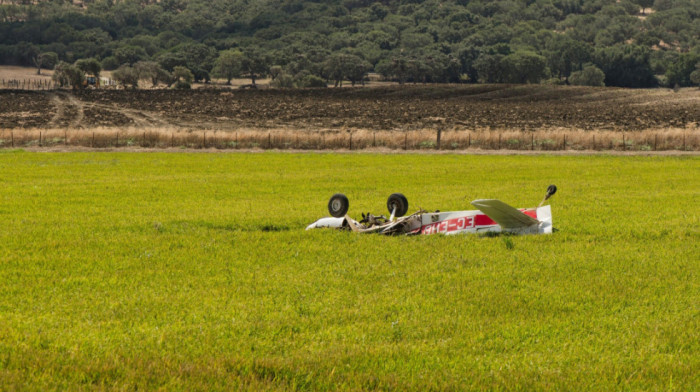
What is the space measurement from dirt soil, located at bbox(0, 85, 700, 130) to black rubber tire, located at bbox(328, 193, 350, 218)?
7614cm

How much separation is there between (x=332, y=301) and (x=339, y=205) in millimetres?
8299

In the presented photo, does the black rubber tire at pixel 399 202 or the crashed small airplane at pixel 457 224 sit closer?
the crashed small airplane at pixel 457 224

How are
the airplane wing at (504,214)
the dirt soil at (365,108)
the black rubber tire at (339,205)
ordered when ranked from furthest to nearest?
the dirt soil at (365,108), the black rubber tire at (339,205), the airplane wing at (504,214)

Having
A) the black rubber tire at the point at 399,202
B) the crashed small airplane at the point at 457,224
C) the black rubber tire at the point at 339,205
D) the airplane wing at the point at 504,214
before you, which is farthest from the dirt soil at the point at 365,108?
the airplane wing at the point at 504,214

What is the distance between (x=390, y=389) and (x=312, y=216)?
1501cm

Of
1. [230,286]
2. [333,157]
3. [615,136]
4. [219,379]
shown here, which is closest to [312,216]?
[230,286]

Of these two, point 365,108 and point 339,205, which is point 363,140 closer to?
point 339,205

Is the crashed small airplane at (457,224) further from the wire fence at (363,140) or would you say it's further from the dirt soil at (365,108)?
the dirt soil at (365,108)

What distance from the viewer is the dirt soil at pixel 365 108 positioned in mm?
102812

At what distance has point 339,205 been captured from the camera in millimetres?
20688

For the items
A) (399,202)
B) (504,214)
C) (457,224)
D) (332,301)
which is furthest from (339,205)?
(332,301)

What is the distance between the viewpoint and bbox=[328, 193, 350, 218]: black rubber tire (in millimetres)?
20484

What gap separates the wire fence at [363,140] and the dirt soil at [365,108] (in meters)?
29.2

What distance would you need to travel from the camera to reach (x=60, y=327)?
10734 millimetres
